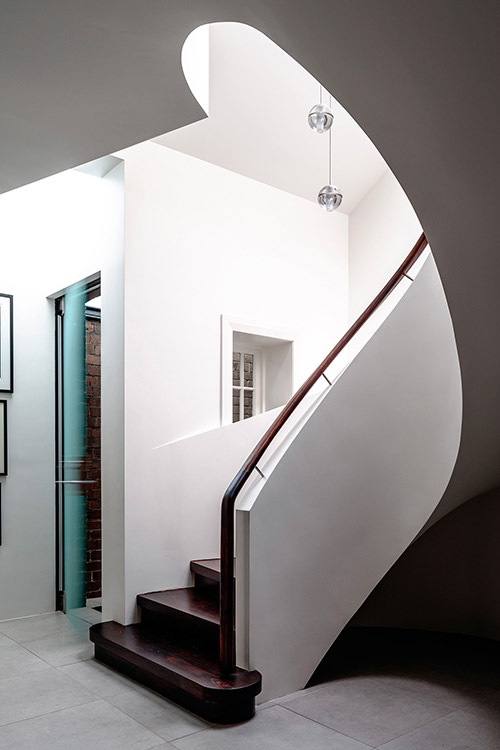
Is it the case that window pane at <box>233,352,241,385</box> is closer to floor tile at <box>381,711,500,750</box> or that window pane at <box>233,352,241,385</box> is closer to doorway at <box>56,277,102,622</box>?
doorway at <box>56,277,102,622</box>

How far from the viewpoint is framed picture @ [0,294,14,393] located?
17.1 feet

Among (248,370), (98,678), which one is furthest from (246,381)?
(98,678)

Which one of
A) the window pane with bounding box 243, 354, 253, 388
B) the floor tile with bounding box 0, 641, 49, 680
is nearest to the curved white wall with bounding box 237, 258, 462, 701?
A: the floor tile with bounding box 0, 641, 49, 680

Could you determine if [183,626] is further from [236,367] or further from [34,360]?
[34,360]

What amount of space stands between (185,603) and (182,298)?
2.11 metres

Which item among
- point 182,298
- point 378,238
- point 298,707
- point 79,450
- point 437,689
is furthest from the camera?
point 378,238

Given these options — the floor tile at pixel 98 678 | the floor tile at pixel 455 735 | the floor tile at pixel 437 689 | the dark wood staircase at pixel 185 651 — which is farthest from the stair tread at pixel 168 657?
the floor tile at pixel 437 689

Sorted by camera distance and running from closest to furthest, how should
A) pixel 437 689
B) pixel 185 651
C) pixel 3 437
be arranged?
pixel 437 689, pixel 185 651, pixel 3 437

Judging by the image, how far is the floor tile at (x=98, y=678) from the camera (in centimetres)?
368

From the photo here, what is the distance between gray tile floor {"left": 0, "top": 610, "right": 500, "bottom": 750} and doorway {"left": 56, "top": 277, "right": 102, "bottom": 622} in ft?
1.99

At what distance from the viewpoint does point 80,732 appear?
3162 mm

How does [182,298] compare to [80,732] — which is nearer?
[80,732]

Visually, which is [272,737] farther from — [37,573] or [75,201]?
[75,201]

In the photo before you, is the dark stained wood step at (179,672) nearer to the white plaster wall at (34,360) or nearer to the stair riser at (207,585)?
the stair riser at (207,585)
